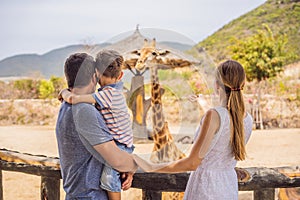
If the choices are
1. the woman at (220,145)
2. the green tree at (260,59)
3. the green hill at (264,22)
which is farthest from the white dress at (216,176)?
the green hill at (264,22)

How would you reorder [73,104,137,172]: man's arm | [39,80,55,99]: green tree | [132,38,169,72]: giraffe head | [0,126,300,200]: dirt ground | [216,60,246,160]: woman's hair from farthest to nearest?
[39,80,55,99]: green tree < [0,126,300,200]: dirt ground < [216,60,246,160]: woman's hair < [132,38,169,72]: giraffe head < [73,104,137,172]: man's arm

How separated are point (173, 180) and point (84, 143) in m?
0.53

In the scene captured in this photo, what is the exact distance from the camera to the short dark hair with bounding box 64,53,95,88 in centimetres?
112

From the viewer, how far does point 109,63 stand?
1114 mm

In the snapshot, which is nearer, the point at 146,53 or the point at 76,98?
the point at 76,98

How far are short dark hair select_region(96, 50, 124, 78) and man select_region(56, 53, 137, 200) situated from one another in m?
0.02

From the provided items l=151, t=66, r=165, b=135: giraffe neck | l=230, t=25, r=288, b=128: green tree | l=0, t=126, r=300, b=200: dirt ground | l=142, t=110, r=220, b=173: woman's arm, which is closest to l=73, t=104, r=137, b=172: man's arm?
l=142, t=110, r=220, b=173: woman's arm

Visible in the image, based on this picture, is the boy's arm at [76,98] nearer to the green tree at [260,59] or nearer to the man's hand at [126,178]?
the man's hand at [126,178]

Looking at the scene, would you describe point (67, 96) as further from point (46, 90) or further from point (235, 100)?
point (46, 90)

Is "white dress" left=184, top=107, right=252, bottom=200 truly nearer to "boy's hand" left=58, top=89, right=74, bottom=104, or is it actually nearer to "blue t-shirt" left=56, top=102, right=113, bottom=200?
"blue t-shirt" left=56, top=102, right=113, bottom=200

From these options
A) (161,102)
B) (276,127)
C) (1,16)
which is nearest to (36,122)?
(276,127)

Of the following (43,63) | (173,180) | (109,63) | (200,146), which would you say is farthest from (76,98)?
(43,63)

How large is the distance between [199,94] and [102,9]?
1.64ft

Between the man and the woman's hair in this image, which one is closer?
the man
